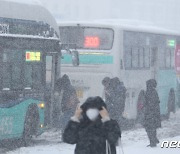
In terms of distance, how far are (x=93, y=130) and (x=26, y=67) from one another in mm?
8235

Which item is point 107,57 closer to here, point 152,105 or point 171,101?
point 171,101

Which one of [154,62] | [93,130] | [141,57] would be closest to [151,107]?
[141,57]

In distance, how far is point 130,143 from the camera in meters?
17.8

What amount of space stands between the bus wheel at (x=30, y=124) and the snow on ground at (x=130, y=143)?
0.84 ft

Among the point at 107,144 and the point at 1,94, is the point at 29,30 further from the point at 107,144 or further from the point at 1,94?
the point at 107,144

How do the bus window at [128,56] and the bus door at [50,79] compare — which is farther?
the bus window at [128,56]

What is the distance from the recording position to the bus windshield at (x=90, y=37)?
2180 centimetres

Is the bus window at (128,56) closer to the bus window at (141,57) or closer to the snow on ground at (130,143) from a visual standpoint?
the bus window at (141,57)

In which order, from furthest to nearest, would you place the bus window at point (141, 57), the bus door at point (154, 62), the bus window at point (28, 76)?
the bus door at point (154, 62) → the bus window at point (141, 57) → the bus window at point (28, 76)

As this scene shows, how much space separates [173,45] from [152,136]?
9642 mm

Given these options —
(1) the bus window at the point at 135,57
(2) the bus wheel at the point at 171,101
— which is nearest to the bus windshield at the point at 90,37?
(1) the bus window at the point at 135,57

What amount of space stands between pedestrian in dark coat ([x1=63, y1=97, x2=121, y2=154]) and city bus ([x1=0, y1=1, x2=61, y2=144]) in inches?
280

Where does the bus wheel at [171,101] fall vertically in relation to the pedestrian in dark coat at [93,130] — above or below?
below

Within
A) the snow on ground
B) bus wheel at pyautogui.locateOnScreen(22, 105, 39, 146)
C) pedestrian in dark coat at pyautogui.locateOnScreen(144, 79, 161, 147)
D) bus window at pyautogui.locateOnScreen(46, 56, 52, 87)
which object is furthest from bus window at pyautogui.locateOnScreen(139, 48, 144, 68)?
bus wheel at pyautogui.locateOnScreen(22, 105, 39, 146)
